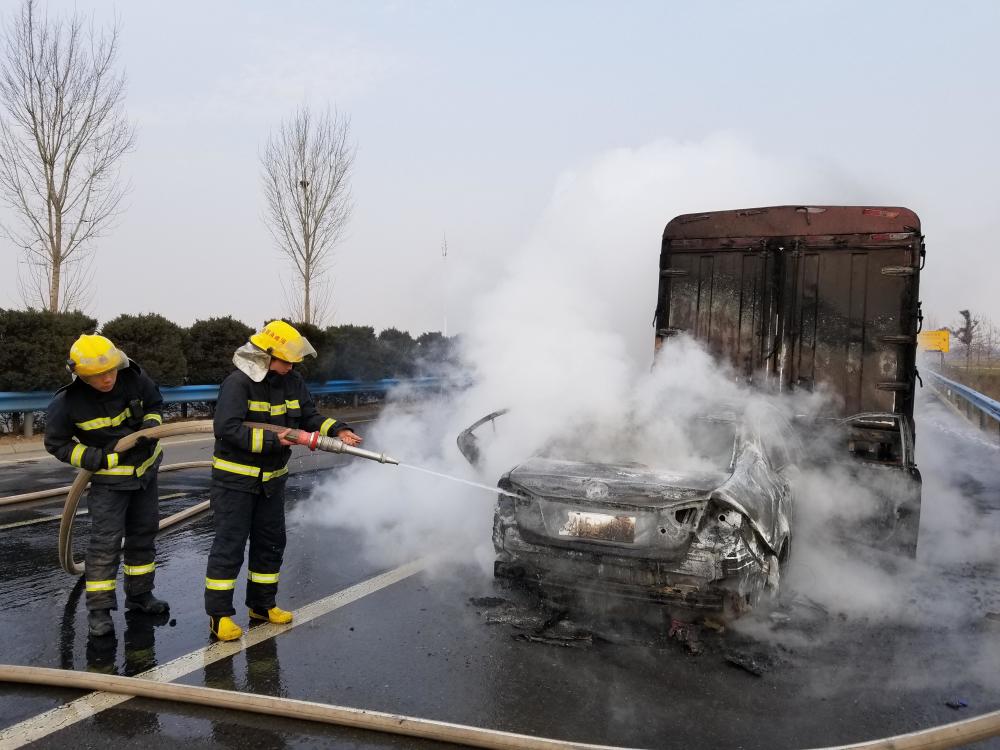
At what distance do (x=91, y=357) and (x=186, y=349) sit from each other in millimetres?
12254

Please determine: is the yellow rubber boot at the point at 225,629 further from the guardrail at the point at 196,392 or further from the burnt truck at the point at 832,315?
the guardrail at the point at 196,392

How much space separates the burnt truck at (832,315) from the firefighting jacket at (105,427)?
4.86 metres

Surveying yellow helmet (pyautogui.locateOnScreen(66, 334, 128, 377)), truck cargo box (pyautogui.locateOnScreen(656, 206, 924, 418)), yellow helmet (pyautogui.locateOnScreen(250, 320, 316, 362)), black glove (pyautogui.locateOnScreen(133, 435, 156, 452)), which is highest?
truck cargo box (pyautogui.locateOnScreen(656, 206, 924, 418))

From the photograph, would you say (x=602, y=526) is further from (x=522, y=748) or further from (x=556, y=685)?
(x=522, y=748)

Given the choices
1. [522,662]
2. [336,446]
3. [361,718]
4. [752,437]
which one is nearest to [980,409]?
[752,437]

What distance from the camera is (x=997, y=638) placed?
4402 mm

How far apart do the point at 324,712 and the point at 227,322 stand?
1454 cm

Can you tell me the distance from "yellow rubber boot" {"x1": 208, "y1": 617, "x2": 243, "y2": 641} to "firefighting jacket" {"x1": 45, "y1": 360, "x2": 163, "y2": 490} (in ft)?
3.11

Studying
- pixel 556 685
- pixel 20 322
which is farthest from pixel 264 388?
pixel 20 322

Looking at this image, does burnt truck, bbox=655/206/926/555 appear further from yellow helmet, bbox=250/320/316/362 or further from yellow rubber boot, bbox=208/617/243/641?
yellow rubber boot, bbox=208/617/243/641

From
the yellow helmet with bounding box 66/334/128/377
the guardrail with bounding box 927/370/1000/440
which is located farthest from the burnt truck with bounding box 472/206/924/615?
the guardrail with bounding box 927/370/1000/440

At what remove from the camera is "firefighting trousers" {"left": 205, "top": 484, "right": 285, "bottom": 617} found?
4.15m

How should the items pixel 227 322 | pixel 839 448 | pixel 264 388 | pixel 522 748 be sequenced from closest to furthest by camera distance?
pixel 522 748, pixel 264 388, pixel 839 448, pixel 227 322

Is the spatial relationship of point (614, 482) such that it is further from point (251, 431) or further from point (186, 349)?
point (186, 349)
